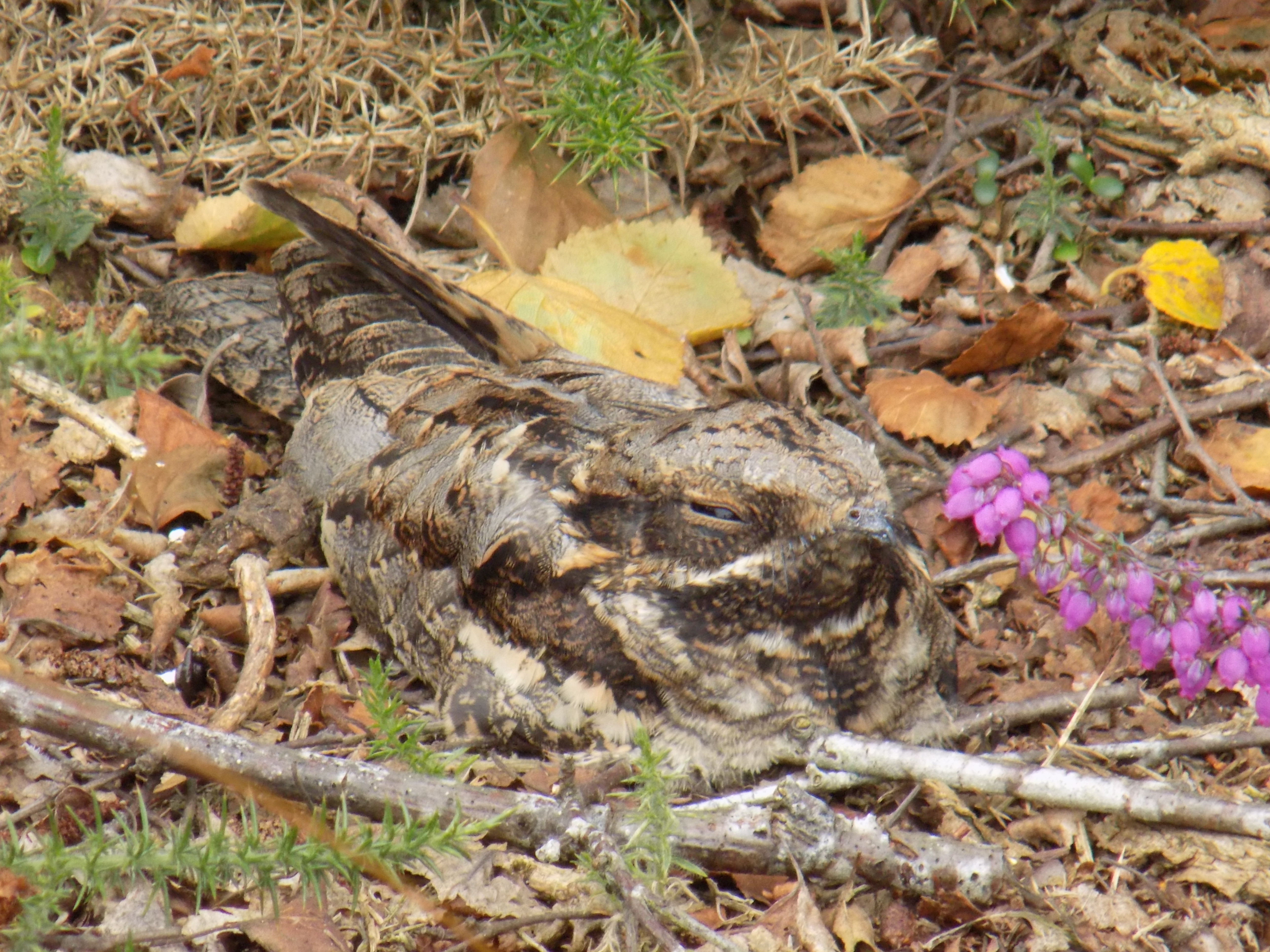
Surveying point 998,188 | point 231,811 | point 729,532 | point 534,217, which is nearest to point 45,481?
point 231,811

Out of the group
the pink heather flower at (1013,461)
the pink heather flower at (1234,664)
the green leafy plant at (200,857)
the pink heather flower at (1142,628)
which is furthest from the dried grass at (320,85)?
the green leafy plant at (200,857)

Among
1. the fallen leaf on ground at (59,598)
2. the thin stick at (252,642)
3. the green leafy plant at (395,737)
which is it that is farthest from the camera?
the fallen leaf on ground at (59,598)

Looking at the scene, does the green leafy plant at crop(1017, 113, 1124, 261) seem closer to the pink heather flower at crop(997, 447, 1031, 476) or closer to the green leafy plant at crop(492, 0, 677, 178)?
the green leafy plant at crop(492, 0, 677, 178)

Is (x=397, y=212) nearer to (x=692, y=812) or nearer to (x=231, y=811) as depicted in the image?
(x=231, y=811)

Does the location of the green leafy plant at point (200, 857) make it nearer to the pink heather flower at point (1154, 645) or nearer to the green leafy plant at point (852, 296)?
the pink heather flower at point (1154, 645)

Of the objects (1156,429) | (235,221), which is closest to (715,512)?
(1156,429)

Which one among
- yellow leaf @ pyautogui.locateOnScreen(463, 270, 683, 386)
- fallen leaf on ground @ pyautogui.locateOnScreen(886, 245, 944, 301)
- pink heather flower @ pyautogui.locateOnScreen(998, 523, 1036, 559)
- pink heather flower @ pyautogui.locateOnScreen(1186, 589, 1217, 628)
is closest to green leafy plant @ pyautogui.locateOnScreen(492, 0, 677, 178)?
yellow leaf @ pyautogui.locateOnScreen(463, 270, 683, 386)
